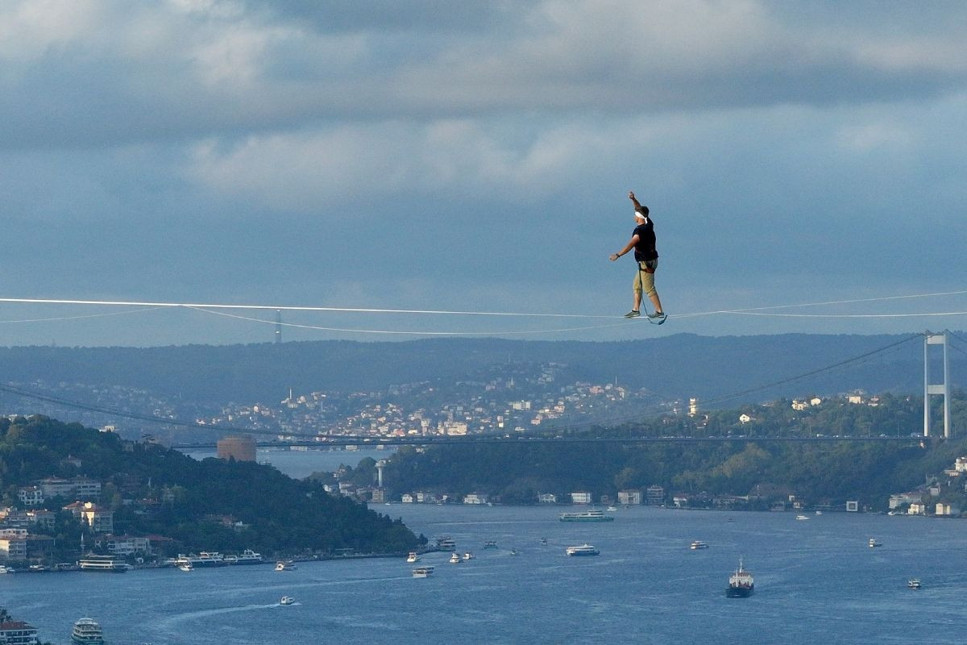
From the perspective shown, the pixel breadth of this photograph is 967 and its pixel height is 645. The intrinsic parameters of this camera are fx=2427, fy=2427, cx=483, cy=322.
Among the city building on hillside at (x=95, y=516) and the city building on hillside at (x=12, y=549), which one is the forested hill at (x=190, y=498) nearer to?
the city building on hillside at (x=95, y=516)

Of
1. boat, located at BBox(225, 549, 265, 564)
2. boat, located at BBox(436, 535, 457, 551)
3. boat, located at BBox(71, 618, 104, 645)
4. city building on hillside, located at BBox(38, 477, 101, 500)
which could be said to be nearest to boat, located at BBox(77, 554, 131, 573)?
boat, located at BBox(225, 549, 265, 564)

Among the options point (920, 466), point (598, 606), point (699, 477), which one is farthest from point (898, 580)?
point (699, 477)

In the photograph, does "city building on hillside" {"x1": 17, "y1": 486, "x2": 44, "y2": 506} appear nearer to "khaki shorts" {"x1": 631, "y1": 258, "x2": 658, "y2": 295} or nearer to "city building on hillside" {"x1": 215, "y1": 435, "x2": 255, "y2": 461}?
"city building on hillside" {"x1": 215, "y1": 435, "x2": 255, "y2": 461}

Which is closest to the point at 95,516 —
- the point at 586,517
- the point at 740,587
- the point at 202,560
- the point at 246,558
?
the point at 202,560

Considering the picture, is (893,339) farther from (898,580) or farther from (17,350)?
(898,580)

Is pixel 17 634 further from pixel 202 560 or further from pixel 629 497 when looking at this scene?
pixel 629 497
